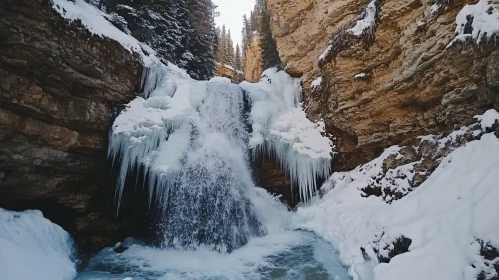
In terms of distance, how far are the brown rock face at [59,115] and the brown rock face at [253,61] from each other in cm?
2274

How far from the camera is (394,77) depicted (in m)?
7.47

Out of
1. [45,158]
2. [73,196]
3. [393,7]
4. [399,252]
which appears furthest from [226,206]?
[393,7]

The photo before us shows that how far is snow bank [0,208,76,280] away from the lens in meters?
4.85

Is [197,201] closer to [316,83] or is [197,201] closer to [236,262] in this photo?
[236,262]

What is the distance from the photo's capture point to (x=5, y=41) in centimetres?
597

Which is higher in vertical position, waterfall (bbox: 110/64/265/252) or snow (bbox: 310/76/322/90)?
snow (bbox: 310/76/322/90)

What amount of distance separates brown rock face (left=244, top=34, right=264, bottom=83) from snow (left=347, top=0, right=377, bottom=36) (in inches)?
844

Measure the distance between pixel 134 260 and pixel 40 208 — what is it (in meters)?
2.71

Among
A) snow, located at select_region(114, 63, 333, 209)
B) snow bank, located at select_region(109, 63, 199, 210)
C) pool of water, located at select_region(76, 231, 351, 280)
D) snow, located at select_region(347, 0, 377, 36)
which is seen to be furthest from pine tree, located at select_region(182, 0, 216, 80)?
pool of water, located at select_region(76, 231, 351, 280)

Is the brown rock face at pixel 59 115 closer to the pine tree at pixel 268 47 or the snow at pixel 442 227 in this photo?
the snow at pixel 442 227

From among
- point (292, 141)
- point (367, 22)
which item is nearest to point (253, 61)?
point (292, 141)

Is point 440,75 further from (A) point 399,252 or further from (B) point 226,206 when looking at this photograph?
(B) point 226,206

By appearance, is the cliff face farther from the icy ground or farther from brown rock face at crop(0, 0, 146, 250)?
brown rock face at crop(0, 0, 146, 250)

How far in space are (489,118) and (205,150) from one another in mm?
6770
